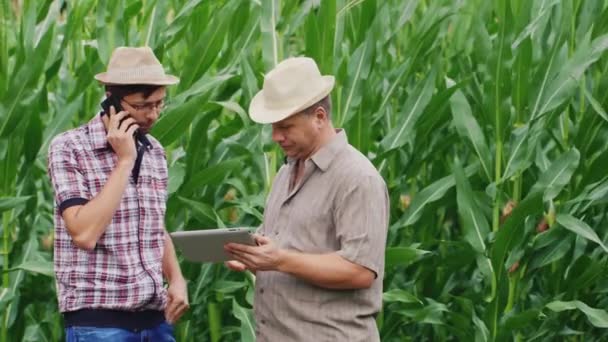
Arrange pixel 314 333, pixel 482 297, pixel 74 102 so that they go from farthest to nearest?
1. pixel 482 297
2. pixel 74 102
3. pixel 314 333

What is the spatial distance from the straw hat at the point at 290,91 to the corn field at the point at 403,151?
50.3 inches

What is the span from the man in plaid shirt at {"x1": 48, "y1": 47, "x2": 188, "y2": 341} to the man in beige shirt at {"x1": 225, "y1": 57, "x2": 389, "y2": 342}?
0.27 m

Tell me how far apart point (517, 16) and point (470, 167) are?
0.64 metres

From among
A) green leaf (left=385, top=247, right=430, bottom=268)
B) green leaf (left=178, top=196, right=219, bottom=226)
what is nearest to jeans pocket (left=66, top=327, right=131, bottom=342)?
green leaf (left=178, top=196, right=219, bottom=226)

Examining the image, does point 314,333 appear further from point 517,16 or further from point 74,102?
point 517,16

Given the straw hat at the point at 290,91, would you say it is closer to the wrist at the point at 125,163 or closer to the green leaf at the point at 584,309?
the wrist at the point at 125,163

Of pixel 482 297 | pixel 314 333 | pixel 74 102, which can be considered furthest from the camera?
pixel 482 297

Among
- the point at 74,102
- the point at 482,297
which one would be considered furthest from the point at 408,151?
the point at 74,102

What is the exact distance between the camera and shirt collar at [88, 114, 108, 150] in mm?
3971

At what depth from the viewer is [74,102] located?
5.38 meters

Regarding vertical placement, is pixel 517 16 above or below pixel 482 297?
above

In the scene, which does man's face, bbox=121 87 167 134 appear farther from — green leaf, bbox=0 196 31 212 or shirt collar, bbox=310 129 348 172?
green leaf, bbox=0 196 31 212

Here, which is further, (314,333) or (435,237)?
(435,237)

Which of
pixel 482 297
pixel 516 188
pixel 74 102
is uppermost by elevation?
pixel 74 102
